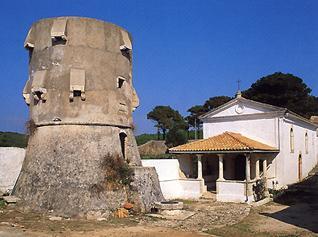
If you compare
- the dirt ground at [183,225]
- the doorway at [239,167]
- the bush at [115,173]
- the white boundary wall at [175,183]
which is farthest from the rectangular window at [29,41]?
the doorway at [239,167]

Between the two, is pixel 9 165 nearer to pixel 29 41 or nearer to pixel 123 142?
pixel 123 142

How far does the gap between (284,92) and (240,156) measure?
80.0ft

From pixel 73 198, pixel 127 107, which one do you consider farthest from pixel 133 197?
pixel 127 107

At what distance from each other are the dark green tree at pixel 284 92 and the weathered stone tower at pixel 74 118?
110ft

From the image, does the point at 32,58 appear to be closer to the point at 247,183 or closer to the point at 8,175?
the point at 8,175

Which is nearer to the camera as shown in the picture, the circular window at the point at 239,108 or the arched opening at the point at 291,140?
the circular window at the point at 239,108

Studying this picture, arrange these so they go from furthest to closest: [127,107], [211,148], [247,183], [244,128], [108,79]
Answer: [244,128], [211,148], [247,183], [127,107], [108,79]

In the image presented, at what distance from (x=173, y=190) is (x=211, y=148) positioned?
3580mm

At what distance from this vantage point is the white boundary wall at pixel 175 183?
2252 centimetres

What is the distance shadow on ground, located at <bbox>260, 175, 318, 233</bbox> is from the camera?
15832mm

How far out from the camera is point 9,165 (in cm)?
1802

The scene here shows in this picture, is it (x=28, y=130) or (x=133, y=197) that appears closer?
(x=133, y=197)

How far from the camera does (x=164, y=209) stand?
53.0ft

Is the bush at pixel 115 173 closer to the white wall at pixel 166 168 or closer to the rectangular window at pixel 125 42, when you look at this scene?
the white wall at pixel 166 168
